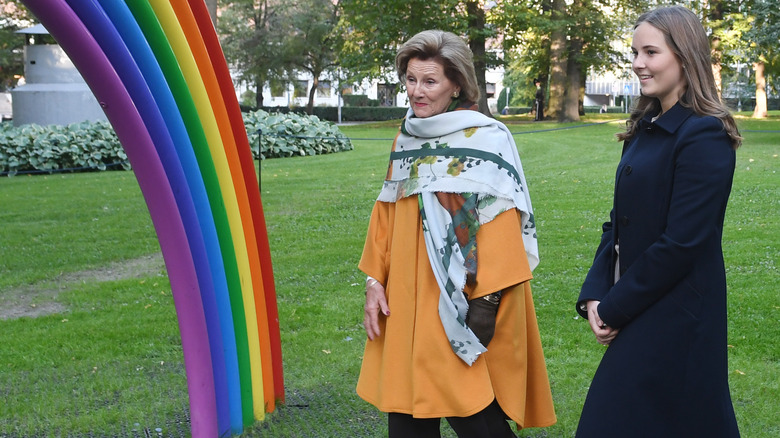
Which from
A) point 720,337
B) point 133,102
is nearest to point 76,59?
point 133,102

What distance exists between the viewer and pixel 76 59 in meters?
3.13

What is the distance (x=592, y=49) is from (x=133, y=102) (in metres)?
34.9

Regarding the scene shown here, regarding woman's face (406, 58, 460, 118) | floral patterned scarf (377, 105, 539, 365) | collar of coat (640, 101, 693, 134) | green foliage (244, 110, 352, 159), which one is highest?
woman's face (406, 58, 460, 118)

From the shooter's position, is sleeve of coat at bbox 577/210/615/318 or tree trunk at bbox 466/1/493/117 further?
tree trunk at bbox 466/1/493/117

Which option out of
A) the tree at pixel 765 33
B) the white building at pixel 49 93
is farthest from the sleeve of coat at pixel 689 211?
the white building at pixel 49 93

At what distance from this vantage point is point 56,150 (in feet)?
57.6

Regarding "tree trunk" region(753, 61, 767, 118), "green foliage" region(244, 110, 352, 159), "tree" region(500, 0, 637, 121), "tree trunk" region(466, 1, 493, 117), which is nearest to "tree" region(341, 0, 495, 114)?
"tree trunk" region(466, 1, 493, 117)

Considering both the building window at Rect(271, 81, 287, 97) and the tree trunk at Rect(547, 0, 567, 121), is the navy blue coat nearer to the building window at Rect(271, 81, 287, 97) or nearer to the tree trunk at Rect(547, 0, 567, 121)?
the tree trunk at Rect(547, 0, 567, 121)

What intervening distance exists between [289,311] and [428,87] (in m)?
4.03

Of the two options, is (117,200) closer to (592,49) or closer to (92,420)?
(92,420)

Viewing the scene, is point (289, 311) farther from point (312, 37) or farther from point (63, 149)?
point (312, 37)

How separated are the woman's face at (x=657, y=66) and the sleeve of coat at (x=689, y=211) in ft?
0.55

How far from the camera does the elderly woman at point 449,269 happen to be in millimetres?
3123

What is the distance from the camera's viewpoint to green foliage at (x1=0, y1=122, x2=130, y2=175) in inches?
678
